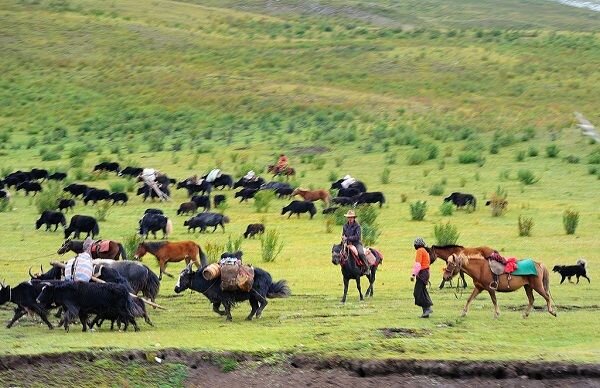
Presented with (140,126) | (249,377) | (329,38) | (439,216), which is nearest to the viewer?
(249,377)

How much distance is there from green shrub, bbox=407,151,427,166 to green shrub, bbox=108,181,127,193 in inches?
420

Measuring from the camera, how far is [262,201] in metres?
Result: 34.6

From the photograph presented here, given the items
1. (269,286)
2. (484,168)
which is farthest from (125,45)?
(269,286)

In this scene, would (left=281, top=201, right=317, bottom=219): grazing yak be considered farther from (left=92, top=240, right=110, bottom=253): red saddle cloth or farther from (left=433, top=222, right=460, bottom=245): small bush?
(left=92, top=240, right=110, bottom=253): red saddle cloth

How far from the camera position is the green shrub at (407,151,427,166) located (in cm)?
4422

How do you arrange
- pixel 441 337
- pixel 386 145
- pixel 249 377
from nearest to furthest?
pixel 249 377 < pixel 441 337 < pixel 386 145

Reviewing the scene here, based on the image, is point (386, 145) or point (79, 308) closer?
point (79, 308)

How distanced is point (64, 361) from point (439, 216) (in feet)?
58.1

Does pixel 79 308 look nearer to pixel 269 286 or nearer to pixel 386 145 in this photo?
pixel 269 286

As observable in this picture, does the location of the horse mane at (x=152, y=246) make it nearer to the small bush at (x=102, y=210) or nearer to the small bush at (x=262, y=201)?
the small bush at (x=102, y=210)

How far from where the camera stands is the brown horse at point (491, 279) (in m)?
18.4

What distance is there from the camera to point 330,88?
65875mm

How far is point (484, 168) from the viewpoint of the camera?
4306cm

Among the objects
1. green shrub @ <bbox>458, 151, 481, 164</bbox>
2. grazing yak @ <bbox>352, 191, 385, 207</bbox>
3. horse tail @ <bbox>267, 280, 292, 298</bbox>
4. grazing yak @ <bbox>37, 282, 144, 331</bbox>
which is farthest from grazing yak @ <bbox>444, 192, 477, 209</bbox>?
grazing yak @ <bbox>37, 282, 144, 331</bbox>
